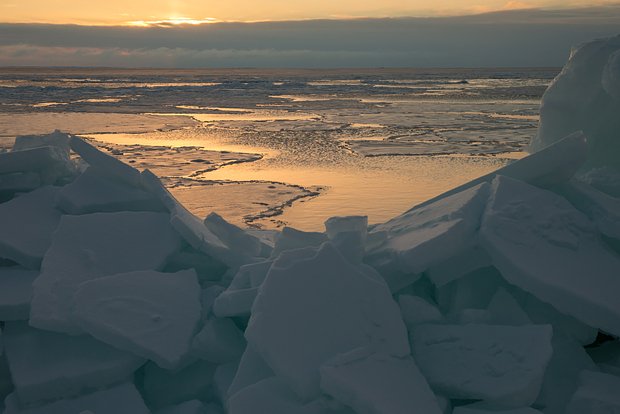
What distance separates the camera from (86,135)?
39.7 ft

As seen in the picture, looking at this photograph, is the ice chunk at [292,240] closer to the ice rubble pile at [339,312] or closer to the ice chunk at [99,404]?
the ice rubble pile at [339,312]

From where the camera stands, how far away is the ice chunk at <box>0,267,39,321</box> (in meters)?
3.18

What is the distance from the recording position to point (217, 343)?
2.94 m

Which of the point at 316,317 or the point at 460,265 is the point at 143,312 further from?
the point at 460,265

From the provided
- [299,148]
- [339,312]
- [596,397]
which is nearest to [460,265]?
[339,312]

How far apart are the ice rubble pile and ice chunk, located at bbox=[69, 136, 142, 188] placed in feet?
1.59

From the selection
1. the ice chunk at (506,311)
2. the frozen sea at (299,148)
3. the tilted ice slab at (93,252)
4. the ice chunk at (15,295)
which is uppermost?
the tilted ice slab at (93,252)

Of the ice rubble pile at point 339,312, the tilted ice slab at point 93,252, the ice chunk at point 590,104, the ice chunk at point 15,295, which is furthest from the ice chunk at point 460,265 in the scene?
the ice chunk at point 590,104

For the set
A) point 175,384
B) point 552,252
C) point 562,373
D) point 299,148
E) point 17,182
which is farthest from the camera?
point 299,148

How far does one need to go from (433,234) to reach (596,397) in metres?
0.95

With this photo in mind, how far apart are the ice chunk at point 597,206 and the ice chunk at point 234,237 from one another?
175 cm

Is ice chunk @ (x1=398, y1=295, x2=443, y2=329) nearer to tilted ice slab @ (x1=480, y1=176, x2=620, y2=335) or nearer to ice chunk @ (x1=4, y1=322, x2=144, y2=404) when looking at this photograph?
tilted ice slab @ (x1=480, y1=176, x2=620, y2=335)

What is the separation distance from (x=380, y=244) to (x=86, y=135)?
32.2ft

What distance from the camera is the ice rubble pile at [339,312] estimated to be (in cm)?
259
